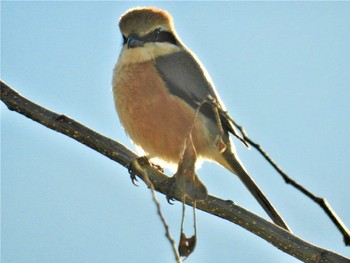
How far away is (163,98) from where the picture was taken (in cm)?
497

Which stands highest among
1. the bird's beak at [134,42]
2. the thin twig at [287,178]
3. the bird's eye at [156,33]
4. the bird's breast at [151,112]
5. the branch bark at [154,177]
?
the bird's eye at [156,33]

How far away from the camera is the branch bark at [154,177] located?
121 inches

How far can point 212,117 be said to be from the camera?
16.4 ft

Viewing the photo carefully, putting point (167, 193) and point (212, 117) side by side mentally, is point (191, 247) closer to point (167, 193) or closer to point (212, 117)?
point (167, 193)

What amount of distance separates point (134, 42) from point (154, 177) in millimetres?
1581

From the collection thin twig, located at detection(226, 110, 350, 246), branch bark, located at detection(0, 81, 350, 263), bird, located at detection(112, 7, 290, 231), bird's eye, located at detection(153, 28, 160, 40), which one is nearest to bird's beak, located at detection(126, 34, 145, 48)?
bird, located at detection(112, 7, 290, 231)

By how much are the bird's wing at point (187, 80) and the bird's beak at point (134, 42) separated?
209 millimetres

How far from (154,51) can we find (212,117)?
83 centimetres

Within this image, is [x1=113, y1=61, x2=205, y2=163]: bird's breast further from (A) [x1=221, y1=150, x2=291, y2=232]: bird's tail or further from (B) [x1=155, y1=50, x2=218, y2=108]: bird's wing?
(A) [x1=221, y1=150, x2=291, y2=232]: bird's tail

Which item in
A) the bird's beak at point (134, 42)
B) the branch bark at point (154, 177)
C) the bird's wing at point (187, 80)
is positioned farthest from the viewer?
the bird's beak at point (134, 42)

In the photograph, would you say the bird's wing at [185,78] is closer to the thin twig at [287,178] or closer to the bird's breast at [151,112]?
the bird's breast at [151,112]

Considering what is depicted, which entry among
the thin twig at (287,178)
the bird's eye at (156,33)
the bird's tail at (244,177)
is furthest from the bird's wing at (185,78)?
the thin twig at (287,178)

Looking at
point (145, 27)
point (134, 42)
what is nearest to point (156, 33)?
point (145, 27)

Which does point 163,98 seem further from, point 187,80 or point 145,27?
point 145,27
